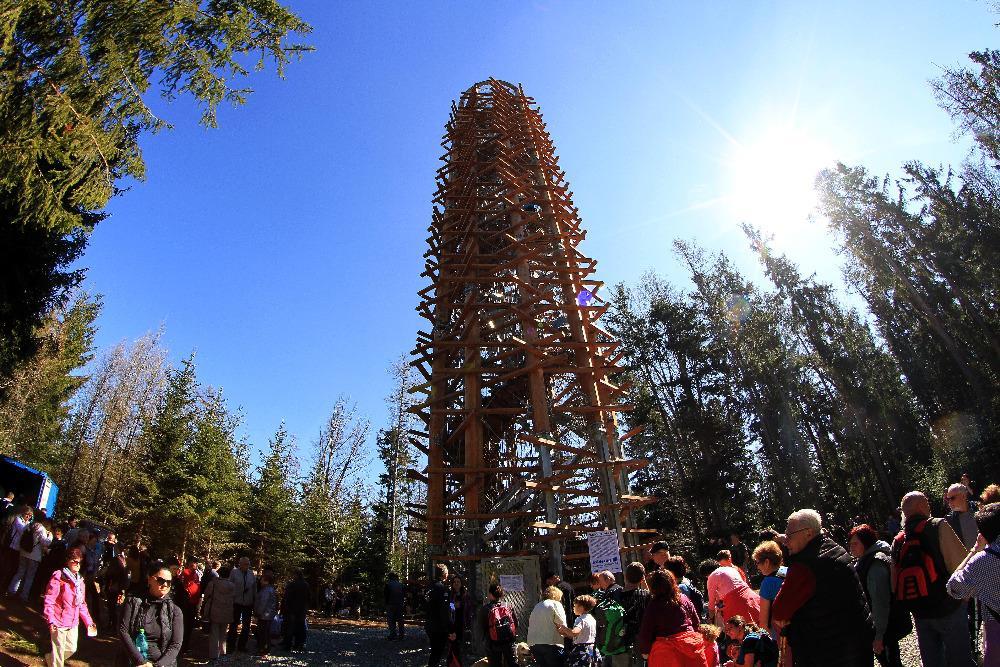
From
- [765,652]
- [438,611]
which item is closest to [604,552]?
[438,611]

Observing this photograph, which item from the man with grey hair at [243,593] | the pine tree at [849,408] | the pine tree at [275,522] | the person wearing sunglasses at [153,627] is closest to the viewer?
the person wearing sunglasses at [153,627]

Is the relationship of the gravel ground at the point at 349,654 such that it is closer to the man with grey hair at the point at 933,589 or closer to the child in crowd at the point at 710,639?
the child in crowd at the point at 710,639

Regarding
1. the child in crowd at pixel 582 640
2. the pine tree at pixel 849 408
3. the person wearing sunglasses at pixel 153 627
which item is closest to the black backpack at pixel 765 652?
the child in crowd at pixel 582 640

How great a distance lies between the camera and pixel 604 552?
30.2 feet

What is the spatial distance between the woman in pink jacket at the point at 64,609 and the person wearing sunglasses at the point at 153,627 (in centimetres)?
204

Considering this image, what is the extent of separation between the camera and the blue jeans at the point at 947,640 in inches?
165

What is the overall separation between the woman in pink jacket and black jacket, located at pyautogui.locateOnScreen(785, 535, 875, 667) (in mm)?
7394

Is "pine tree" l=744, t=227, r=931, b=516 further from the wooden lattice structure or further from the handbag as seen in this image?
the handbag

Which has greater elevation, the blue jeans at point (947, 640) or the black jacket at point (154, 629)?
the black jacket at point (154, 629)

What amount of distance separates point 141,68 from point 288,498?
22220 mm

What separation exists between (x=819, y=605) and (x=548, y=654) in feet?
11.2

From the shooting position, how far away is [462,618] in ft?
33.1

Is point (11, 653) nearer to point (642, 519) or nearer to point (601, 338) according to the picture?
point (601, 338)

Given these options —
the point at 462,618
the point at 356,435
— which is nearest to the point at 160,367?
the point at 356,435
